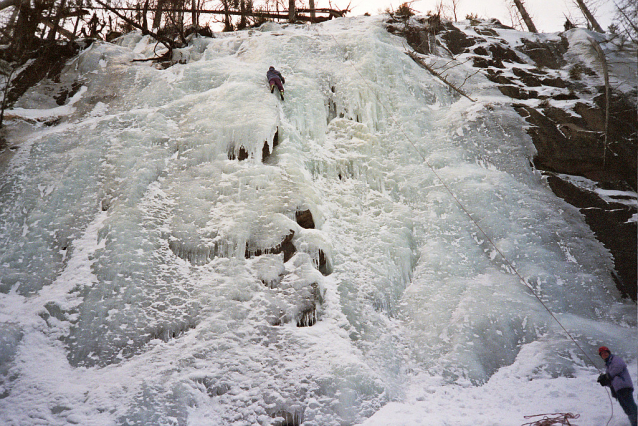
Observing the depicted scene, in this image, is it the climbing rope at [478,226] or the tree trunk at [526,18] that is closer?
the climbing rope at [478,226]

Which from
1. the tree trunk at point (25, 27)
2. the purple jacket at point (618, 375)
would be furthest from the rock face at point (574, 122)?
the tree trunk at point (25, 27)

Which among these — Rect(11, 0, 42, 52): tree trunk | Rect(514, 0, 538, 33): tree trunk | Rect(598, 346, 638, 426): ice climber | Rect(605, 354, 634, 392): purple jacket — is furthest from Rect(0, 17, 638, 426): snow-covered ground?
Rect(514, 0, 538, 33): tree trunk

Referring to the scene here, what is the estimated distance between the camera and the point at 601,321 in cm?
613

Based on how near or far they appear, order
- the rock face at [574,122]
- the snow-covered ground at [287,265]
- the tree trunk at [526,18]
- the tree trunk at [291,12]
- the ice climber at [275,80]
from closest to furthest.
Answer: the snow-covered ground at [287,265] → the rock face at [574,122] → the ice climber at [275,80] → the tree trunk at [291,12] → the tree trunk at [526,18]

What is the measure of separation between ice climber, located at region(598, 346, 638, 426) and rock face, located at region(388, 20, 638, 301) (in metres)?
2.70

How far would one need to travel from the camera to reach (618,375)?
170 inches

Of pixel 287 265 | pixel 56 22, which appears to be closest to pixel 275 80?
pixel 287 265

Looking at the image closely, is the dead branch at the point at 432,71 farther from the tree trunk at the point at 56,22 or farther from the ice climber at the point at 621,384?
the tree trunk at the point at 56,22

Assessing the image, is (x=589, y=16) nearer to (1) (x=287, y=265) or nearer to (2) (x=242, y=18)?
(2) (x=242, y=18)

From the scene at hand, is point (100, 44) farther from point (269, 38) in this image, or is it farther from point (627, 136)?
point (627, 136)

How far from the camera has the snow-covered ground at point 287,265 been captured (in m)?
4.90

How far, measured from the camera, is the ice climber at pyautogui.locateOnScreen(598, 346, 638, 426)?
4.22 metres

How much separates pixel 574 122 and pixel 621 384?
6.36 metres

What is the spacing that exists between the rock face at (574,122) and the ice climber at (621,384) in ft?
8.86
